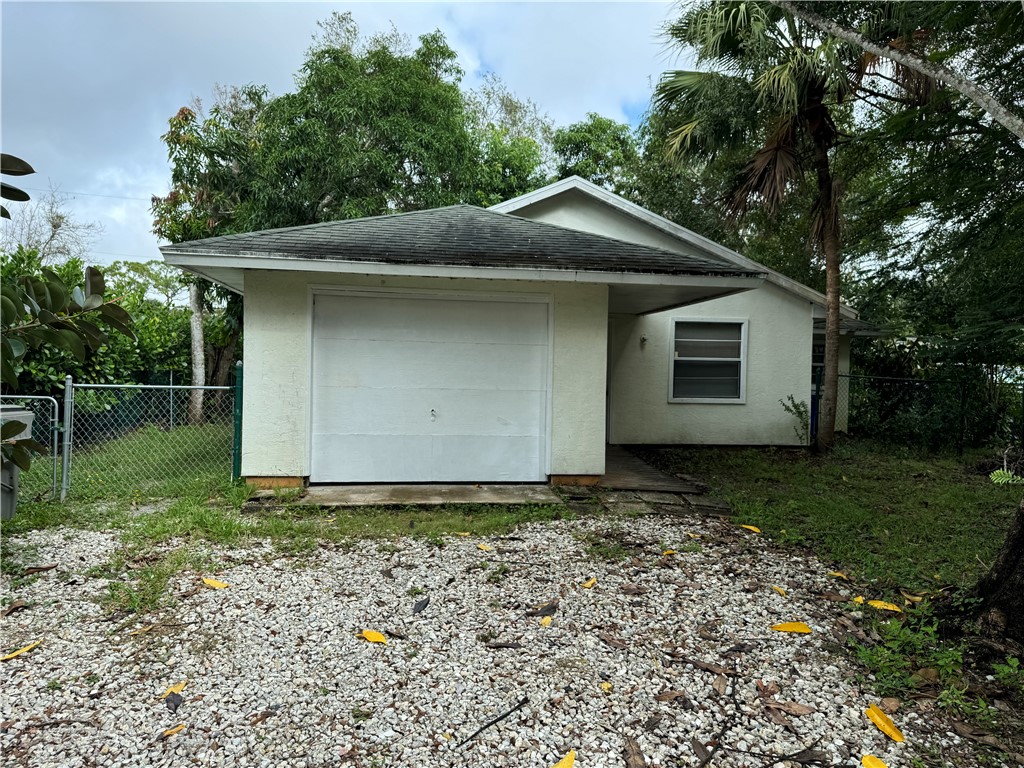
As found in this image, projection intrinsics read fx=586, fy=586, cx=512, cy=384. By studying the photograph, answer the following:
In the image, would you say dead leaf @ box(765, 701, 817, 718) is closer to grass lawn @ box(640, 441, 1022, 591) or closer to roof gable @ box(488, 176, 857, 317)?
grass lawn @ box(640, 441, 1022, 591)

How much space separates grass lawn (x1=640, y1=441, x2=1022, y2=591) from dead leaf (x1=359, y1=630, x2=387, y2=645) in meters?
3.25

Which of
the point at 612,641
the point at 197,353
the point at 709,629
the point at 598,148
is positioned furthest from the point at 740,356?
the point at 598,148

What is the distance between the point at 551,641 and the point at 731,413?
8107 millimetres

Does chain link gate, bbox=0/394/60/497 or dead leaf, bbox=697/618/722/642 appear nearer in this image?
dead leaf, bbox=697/618/722/642

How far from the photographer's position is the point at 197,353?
1281 centimetres

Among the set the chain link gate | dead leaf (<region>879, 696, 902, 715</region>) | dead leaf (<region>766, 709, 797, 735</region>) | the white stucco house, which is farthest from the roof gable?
dead leaf (<region>766, 709, 797, 735</region>)

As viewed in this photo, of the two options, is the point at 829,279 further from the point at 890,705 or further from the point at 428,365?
the point at 890,705

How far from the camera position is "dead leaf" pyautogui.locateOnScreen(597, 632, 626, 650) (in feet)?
10.1

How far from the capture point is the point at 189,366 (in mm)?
13906

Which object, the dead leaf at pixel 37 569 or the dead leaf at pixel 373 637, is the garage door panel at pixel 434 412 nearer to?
the dead leaf at pixel 37 569

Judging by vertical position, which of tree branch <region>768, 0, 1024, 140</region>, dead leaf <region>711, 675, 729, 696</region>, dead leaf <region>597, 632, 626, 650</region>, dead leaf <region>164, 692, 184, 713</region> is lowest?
dead leaf <region>164, 692, 184, 713</region>

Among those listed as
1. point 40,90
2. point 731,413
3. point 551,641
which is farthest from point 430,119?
point 551,641

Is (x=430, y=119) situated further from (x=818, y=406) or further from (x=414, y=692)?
(x=414, y=692)

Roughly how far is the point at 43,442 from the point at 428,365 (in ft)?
15.6
